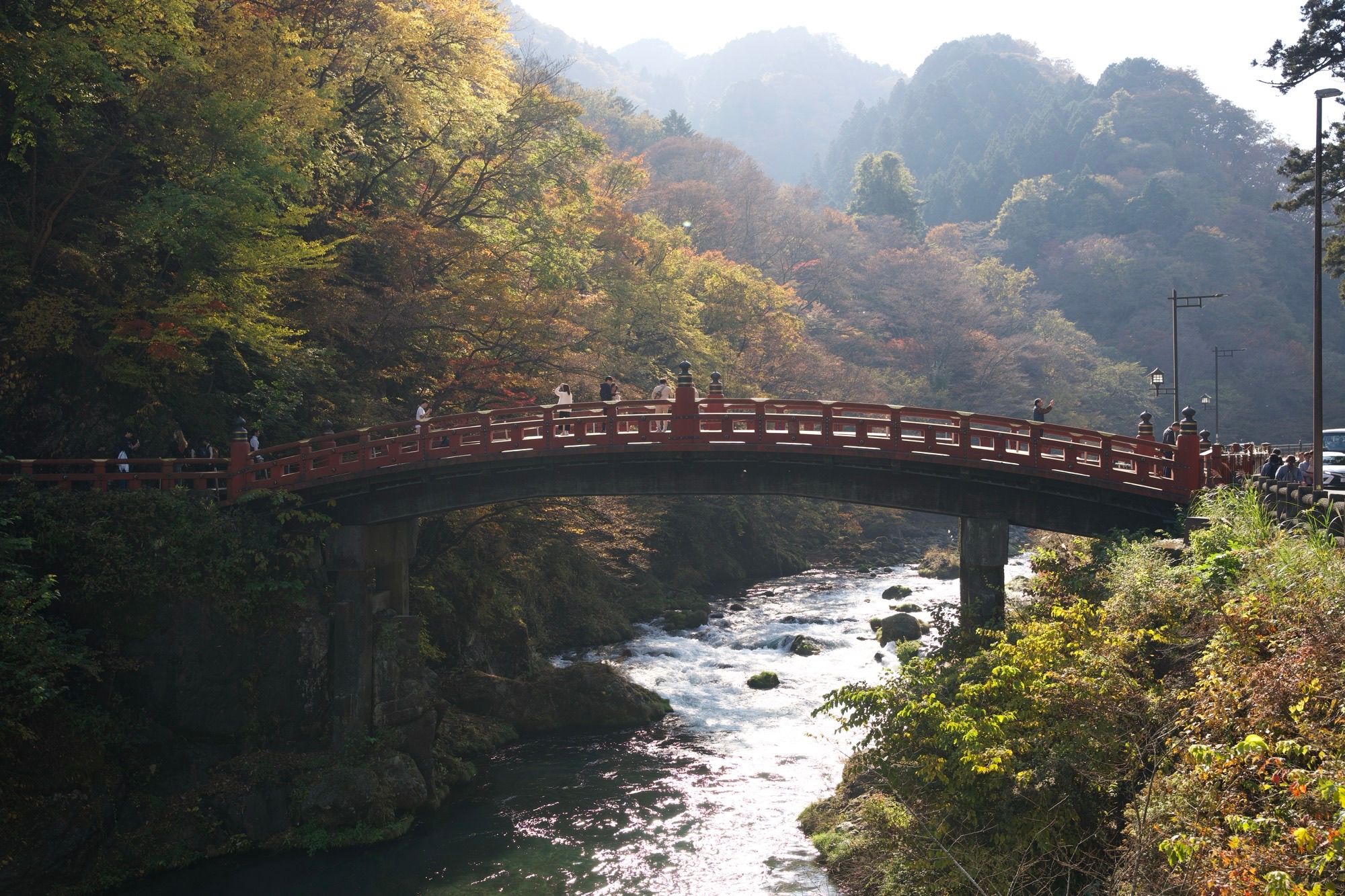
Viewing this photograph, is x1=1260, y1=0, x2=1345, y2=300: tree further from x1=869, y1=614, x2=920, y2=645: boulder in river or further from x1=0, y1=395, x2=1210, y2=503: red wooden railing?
x1=869, y1=614, x2=920, y2=645: boulder in river

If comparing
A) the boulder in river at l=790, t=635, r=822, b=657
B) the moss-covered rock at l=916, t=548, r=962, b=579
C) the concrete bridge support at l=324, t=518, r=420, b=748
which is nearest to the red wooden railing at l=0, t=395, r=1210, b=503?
the concrete bridge support at l=324, t=518, r=420, b=748

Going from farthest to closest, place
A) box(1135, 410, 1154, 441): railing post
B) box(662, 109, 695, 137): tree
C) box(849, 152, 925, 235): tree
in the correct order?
box(662, 109, 695, 137): tree
box(849, 152, 925, 235): tree
box(1135, 410, 1154, 441): railing post

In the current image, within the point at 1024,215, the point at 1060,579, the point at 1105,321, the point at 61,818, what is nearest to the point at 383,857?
the point at 61,818

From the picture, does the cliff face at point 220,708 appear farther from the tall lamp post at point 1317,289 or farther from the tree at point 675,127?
the tree at point 675,127

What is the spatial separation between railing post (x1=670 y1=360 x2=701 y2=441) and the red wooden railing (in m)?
0.02

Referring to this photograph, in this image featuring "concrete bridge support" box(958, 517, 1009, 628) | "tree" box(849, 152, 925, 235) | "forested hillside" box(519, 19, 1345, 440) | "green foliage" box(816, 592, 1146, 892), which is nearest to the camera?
"green foliage" box(816, 592, 1146, 892)

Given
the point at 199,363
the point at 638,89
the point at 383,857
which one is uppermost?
the point at 638,89

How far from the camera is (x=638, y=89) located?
7431 inches

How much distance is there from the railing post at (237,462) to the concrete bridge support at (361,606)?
2230mm

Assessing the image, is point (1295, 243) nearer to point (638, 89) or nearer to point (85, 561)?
point (85, 561)

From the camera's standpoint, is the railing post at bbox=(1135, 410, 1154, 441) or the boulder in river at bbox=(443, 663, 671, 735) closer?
the railing post at bbox=(1135, 410, 1154, 441)

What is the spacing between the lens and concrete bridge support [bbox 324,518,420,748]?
2130 centimetres

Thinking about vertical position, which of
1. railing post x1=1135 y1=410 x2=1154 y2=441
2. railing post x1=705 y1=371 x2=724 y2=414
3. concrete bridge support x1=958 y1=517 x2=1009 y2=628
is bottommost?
concrete bridge support x1=958 y1=517 x2=1009 y2=628

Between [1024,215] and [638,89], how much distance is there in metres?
106
